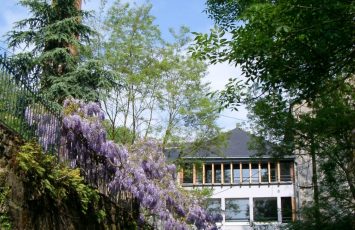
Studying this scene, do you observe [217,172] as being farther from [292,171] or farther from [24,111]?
[24,111]

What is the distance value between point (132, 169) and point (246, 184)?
2999cm

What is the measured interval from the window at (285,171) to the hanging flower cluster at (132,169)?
2414cm

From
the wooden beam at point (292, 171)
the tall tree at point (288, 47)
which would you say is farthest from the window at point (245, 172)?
the tall tree at point (288, 47)

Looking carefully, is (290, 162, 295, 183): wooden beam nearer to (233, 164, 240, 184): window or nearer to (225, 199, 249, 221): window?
(225, 199, 249, 221): window

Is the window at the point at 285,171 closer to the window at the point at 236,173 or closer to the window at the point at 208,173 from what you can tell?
the window at the point at 236,173

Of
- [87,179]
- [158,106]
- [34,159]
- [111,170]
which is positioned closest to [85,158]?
[87,179]

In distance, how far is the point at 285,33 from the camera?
875 centimetres

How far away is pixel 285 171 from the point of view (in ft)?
147

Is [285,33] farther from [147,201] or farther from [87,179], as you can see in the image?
[147,201]

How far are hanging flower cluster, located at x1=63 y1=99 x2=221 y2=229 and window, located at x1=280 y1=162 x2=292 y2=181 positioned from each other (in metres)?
24.1

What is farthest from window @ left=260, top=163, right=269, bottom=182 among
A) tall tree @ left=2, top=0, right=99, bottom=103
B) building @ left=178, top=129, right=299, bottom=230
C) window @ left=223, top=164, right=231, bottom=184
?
tall tree @ left=2, top=0, right=99, bottom=103

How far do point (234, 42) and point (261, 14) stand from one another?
0.83 meters

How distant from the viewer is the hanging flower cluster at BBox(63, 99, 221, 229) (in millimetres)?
12633

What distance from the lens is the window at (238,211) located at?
4201 cm
